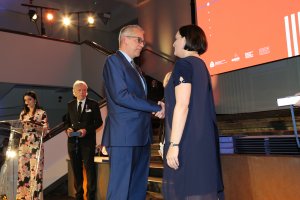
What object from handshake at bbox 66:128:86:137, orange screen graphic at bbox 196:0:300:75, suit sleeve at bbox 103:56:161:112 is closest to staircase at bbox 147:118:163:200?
handshake at bbox 66:128:86:137

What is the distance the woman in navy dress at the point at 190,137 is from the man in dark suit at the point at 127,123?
241 mm

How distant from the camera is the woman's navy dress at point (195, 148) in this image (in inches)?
62.8

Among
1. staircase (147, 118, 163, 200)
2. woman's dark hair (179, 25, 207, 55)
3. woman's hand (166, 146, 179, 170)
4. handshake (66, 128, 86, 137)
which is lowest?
staircase (147, 118, 163, 200)

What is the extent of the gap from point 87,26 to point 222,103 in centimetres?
796

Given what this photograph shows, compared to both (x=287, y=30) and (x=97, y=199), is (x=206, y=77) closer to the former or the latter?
(x=287, y=30)

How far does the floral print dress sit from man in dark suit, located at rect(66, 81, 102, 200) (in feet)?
1.24

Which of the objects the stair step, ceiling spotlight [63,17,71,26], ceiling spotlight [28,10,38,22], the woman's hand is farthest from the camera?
ceiling spotlight [63,17,71,26]

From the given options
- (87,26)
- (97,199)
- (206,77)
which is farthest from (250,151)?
(87,26)

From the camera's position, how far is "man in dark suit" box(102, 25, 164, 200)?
1.83 meters

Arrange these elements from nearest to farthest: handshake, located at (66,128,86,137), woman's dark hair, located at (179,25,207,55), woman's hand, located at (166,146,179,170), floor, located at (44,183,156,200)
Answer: woman's hand, located at (166,146,179,170)
woman's dark hair, located at (179,25,207,55)
handshake, located at (66,128,86,137)
floor, located at (44,183,156,200)

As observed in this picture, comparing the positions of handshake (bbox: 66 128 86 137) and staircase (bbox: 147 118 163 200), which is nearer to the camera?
staircase (bbox: 147 118 163 200)

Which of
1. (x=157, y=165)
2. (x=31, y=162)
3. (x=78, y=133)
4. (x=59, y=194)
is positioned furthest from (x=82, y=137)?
(x=59, y=194)

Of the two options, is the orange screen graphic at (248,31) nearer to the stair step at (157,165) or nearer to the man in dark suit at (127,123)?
the stair step at (157,165)

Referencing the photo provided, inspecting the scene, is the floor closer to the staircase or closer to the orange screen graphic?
the staircase
